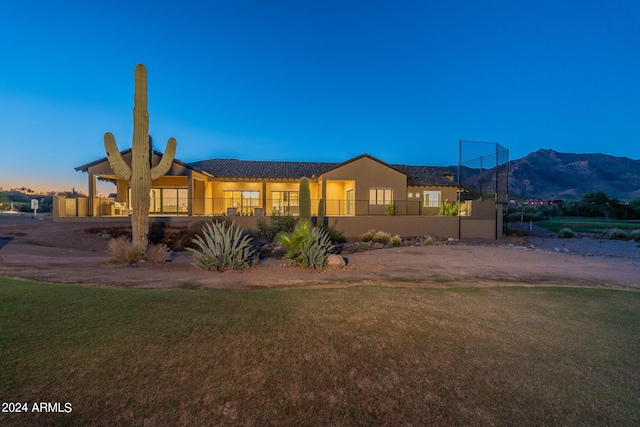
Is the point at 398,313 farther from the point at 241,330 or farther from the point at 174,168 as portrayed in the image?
the point at 174,168

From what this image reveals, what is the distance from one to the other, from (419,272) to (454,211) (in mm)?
15251

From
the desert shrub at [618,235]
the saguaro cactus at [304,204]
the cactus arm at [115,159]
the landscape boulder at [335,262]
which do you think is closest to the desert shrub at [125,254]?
the cactus arm at [115,159]

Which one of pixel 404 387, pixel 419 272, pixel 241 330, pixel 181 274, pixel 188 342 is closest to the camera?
pixel 404 387

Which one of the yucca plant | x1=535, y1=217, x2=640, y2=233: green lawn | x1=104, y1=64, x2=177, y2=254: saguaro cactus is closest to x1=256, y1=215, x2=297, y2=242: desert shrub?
x1=104, y1=64, x2=177, y2=254: saguaro cactus

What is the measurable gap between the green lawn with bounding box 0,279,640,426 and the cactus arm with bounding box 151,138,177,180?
24.8 feet

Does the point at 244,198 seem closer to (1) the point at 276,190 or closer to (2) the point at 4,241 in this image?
(1) the point at 276,190

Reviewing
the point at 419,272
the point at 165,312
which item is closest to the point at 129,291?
the point at 165,312

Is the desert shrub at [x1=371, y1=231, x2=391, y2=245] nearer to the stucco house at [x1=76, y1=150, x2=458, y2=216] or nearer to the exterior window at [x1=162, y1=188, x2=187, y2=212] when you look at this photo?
the stucco house at [x1=76, y1=150, x2=458, y2=216]

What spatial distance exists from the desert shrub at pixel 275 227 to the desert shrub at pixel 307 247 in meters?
7.45

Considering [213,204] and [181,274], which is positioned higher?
[213,204]

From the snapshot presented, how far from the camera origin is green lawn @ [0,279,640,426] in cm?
286

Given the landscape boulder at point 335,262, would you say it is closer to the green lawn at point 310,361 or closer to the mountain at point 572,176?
the green lawn at point 310,361

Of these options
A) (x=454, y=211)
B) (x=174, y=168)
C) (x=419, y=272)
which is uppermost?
(x=174, y=168)

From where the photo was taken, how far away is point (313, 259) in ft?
31.3
